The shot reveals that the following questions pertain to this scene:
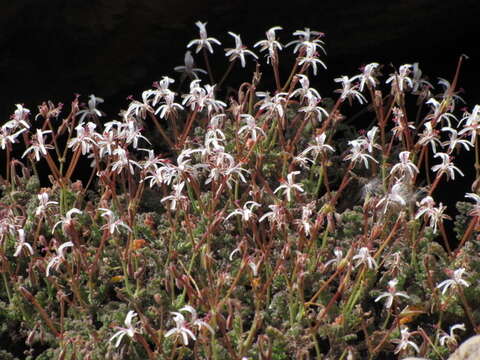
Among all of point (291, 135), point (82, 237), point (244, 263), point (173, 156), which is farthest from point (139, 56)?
point (244, 263)

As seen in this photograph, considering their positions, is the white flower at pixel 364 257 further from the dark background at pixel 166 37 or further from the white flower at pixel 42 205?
the dark background at pixel 166 37

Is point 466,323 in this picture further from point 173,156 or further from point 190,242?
point 173,156

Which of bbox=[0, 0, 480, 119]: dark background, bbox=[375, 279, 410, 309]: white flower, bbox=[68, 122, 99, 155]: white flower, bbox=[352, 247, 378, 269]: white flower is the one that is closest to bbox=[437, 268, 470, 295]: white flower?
bbox=[375, 279, 410, 309]: white flower

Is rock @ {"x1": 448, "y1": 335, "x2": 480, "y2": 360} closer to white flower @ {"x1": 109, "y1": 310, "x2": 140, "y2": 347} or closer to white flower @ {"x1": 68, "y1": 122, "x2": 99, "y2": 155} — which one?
white flower @ {"x1": 109, "y1": 310, "x2": 140, "y2": 347}

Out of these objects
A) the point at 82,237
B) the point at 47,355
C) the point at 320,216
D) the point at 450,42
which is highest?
the point at 450,42

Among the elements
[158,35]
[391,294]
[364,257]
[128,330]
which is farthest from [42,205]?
[158,35]

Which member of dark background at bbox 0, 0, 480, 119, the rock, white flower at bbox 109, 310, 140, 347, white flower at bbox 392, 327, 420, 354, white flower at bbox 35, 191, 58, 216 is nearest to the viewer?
the rock

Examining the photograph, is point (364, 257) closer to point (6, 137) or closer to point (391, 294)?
point (391, 294)

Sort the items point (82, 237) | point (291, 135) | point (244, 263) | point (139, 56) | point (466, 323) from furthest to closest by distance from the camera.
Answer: point (139, 56) → point (291, 135) → point (82, 237) → point (466, 323) → point (244, 263)
